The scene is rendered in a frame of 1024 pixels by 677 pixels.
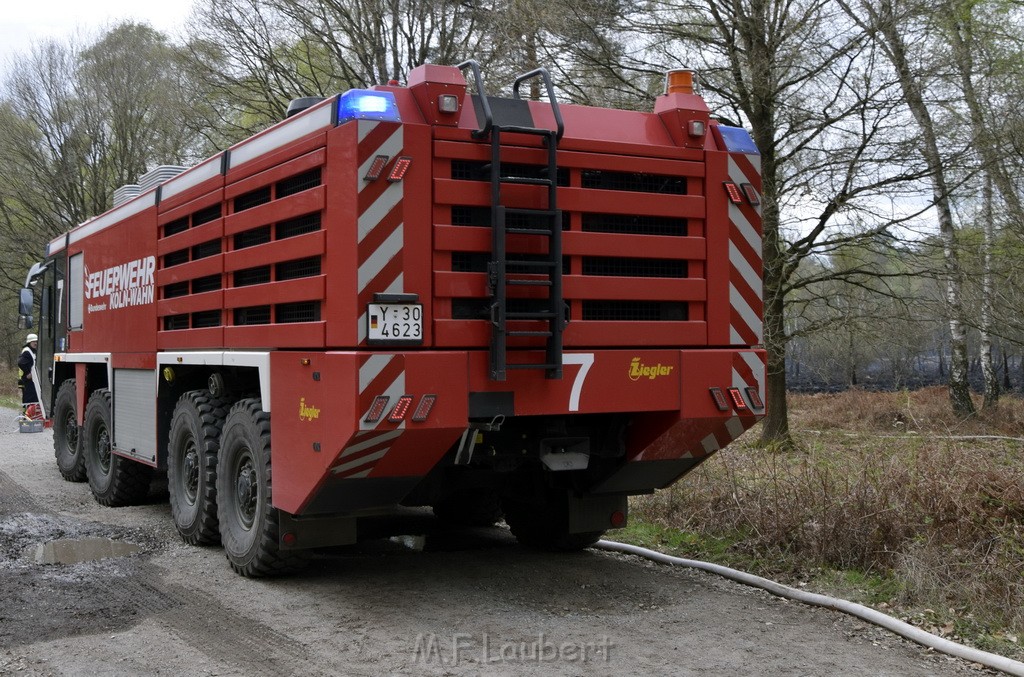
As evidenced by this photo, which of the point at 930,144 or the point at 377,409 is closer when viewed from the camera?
the point at 377,409

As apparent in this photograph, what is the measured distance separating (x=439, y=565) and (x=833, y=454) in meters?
3.28

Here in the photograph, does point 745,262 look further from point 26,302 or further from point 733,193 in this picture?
point 26,302

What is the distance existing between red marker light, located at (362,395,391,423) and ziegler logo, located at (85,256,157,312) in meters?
3.94

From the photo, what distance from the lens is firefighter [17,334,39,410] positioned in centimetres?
1564

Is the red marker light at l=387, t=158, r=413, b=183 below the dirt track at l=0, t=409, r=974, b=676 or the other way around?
the other way around

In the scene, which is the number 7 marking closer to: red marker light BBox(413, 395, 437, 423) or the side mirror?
red marker light BBox(413, 395, 437, 423)

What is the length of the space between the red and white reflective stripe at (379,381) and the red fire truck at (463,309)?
0.01 metres

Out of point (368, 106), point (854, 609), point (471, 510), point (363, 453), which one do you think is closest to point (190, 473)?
point (471, 510)

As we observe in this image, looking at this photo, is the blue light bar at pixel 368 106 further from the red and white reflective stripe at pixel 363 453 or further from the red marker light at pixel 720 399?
the red marker light at pixel 720 399

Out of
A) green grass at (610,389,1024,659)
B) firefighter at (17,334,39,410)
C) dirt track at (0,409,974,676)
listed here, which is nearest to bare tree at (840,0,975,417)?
green grass at (610,389,1024,659)

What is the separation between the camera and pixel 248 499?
22.1ft

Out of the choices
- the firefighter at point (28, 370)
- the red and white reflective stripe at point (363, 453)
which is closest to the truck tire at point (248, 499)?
the red and white reflective stripe at point (363, 453)

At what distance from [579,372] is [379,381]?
1.22m

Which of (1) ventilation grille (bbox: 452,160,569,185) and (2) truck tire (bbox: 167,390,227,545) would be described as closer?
(1) ventilation grille (bbox: 452,160,569,185)
